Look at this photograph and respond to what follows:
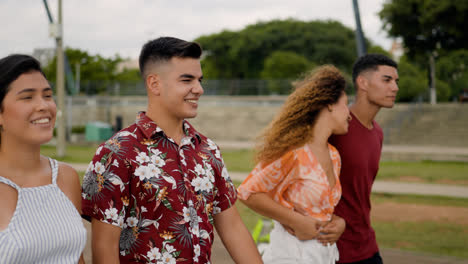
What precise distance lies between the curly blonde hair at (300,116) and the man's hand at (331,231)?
20.0 inches

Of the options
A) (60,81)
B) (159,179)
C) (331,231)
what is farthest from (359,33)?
(60,81)

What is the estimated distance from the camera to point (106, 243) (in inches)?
94.1

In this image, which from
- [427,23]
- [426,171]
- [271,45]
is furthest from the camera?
[271,45]

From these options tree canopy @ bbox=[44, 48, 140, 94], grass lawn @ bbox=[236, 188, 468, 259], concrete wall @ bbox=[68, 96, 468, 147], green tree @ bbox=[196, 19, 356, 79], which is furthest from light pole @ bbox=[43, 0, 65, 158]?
green tree @ bbox=[196, 19, 356, 79]

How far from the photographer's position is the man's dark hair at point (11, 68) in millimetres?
2189

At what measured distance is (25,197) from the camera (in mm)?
2186

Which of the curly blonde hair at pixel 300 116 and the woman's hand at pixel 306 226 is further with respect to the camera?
the curly blonde hair at pixel 300 116

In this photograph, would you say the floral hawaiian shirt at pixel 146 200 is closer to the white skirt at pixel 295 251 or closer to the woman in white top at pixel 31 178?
the woman in white top at pixel 31 178

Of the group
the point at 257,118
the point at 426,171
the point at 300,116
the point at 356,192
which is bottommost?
the point at 257,118

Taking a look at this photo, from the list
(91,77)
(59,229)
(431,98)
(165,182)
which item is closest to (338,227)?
(165,182)

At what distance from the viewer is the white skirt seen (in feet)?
11.3

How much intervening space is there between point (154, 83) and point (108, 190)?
1.79 feet

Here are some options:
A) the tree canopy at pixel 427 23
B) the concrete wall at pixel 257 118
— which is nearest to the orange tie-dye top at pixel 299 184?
the tree canopy at pixel 427 23

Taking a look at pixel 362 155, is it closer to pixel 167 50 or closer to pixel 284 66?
pixel 167 50
